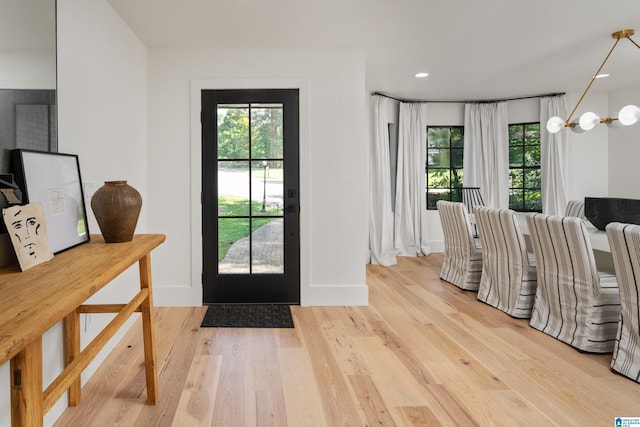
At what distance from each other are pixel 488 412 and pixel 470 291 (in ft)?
7.87

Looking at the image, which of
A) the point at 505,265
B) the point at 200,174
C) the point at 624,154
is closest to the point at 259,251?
the point at 200,174

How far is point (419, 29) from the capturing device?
330 cm

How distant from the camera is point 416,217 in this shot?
633cm

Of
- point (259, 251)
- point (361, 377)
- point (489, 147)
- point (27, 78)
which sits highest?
point (489, 147)

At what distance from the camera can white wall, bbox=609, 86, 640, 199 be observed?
5.56 meters

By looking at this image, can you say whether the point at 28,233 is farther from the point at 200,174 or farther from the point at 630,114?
the point at 630,114

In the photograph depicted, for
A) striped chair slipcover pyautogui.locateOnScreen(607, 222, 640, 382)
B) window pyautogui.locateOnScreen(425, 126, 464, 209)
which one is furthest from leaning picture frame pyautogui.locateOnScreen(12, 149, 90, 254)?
window pyautogui.locateOnScreen(425, 126, 464, 209)

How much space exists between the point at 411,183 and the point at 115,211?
5072 millimetres

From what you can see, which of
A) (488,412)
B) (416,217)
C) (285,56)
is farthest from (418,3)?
(416,217)

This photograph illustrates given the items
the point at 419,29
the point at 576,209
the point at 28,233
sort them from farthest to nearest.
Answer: the point at 576,209
the point at 419,29
the point at 28,233

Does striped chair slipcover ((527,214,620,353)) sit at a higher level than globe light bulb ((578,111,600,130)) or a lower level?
lower

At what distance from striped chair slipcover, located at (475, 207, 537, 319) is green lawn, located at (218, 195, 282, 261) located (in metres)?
2.07

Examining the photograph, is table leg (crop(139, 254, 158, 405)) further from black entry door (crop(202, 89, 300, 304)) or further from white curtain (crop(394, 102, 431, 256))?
white curtain (crop(394, 102, 431, 256))

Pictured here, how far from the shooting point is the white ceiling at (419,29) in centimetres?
283
